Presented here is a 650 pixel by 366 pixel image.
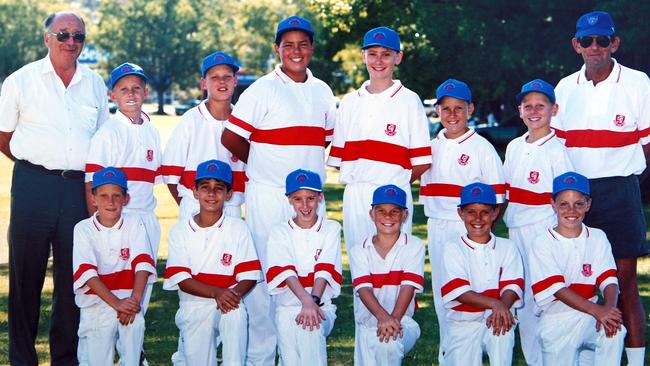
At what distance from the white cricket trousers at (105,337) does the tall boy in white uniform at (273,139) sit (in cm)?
99

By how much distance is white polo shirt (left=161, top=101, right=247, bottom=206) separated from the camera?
7.89 m

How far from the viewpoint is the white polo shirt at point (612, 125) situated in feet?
24.6

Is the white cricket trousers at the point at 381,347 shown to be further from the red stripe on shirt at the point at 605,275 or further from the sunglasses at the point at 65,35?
Result: the sunglasses at the point at 65,35

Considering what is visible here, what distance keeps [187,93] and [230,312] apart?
12861 cm

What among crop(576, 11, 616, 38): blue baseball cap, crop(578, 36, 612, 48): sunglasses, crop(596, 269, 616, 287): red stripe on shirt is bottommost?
crop(596, 269, 616, 287): red stripe on shirt

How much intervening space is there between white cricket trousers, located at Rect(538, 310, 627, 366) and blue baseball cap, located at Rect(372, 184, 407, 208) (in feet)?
4.10

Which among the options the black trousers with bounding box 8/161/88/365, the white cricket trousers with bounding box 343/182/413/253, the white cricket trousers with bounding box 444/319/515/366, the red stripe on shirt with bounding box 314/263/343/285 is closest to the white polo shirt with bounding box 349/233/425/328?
the red stripe on shirt with bounding box 314/263/343/285

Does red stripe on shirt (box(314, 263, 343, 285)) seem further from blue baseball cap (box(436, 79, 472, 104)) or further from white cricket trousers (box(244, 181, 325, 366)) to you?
blue baseball cap (box(436, 79, 472, 104))

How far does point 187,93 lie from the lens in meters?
134

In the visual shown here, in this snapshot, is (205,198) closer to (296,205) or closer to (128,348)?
(296,205)

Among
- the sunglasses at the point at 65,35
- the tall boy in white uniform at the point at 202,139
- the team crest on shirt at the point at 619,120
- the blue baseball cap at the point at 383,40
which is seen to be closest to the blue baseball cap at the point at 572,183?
the team crest on shirt at the point at 619,120

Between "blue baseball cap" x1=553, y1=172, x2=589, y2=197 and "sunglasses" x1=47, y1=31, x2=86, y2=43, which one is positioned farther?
"sunglasses" x1=47, y1=31, x2=86, y2=43

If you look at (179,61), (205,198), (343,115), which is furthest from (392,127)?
(179,61)

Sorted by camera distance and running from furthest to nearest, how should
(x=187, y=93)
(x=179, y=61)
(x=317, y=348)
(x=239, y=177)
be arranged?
(x=187, y=93)
(x=179, y=61)
(x=239, y=177)
(x=317, y=348)
